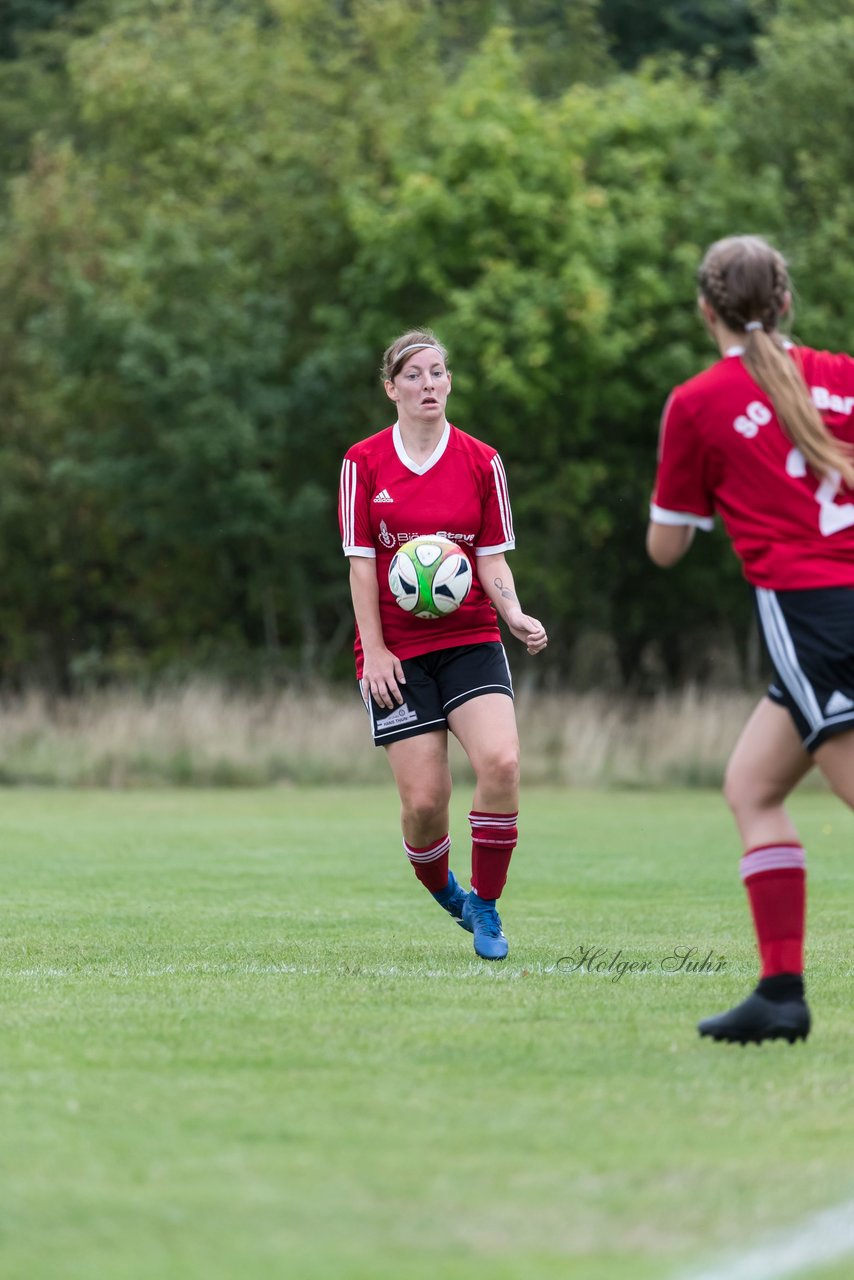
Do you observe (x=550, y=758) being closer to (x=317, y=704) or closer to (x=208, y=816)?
(x=317, y=704)

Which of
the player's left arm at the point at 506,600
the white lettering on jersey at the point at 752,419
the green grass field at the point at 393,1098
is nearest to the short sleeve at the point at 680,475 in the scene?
the white lettering on jersey at the point at 752,419

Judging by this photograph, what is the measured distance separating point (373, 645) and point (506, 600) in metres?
0.53

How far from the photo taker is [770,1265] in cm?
337

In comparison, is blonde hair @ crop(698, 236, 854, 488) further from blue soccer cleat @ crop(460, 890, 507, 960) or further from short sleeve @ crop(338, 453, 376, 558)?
Answer: blue soccer cleat @ crop(460, 890, 507, 960)

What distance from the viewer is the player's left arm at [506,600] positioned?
288 inches

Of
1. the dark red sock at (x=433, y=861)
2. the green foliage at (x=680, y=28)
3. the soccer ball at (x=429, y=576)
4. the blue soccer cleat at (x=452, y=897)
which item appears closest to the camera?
the soccer ball at (x=429, y=576)

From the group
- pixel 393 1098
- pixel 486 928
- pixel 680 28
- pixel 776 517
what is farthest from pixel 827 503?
pixel 680 28

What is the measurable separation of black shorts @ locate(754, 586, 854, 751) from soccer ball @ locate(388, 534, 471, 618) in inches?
86.0

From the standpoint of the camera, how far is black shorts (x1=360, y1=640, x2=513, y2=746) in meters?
7.50

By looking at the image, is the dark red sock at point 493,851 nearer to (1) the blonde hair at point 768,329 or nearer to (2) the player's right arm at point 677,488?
(2) the player's right arm at point 677,488

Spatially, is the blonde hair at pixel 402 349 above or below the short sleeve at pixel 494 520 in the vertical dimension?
above

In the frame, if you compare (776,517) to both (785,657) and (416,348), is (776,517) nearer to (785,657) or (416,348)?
(785,657)

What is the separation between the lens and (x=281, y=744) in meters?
24.3

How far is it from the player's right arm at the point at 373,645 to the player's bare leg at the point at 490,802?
26cm
